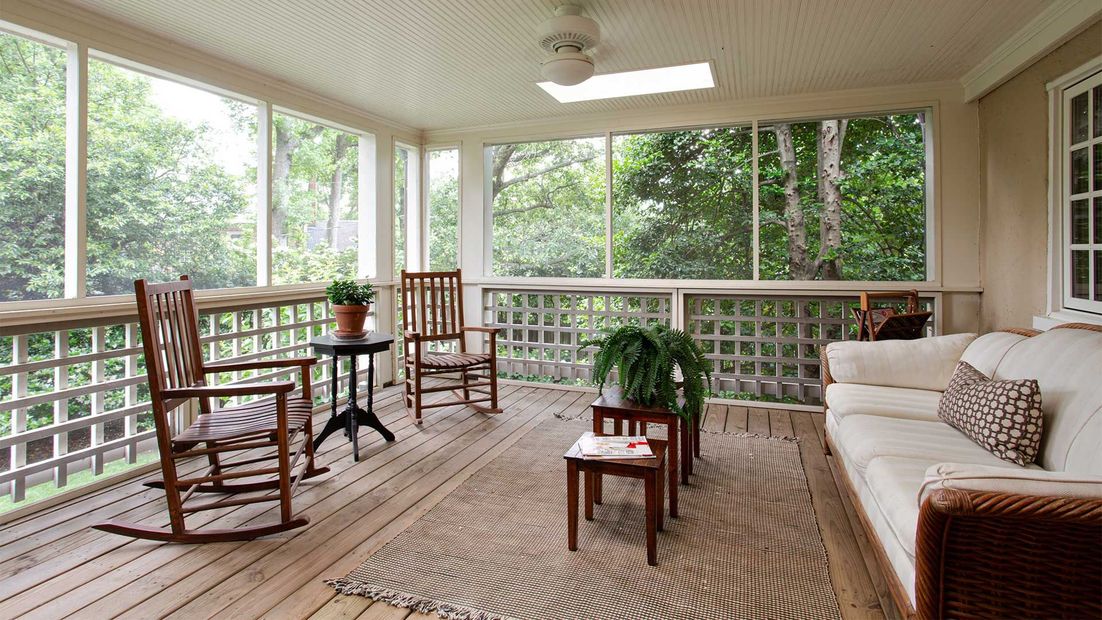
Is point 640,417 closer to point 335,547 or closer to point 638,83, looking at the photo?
point 335,547

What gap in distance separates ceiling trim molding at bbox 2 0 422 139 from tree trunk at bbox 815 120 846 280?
4.04 metres

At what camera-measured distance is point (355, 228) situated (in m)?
5.00

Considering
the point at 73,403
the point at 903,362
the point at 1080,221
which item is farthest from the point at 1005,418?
the point at 73,403

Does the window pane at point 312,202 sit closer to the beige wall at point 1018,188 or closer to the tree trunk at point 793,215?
the tree trunk at point 793,215

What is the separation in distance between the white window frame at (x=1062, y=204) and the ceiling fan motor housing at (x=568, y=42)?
2515 mm

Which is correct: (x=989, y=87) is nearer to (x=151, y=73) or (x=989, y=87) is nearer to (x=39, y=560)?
(x=151, y=73)

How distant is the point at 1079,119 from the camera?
294cm

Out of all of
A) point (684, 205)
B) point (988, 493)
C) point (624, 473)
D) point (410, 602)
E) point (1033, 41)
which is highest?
point (1033, 41)

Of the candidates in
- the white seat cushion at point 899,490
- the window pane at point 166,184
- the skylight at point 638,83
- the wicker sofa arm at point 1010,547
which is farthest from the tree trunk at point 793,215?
the window pane at point 166,184

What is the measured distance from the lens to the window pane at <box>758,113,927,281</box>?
4422 mm

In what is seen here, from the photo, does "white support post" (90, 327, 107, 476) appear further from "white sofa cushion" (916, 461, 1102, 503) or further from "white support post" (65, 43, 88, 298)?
"white sofa cushion" (916, 461, 1102, 503)

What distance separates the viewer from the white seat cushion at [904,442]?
203 centimetres

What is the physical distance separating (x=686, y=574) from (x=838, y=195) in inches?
150

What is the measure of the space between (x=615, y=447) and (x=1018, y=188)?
3239 mm
